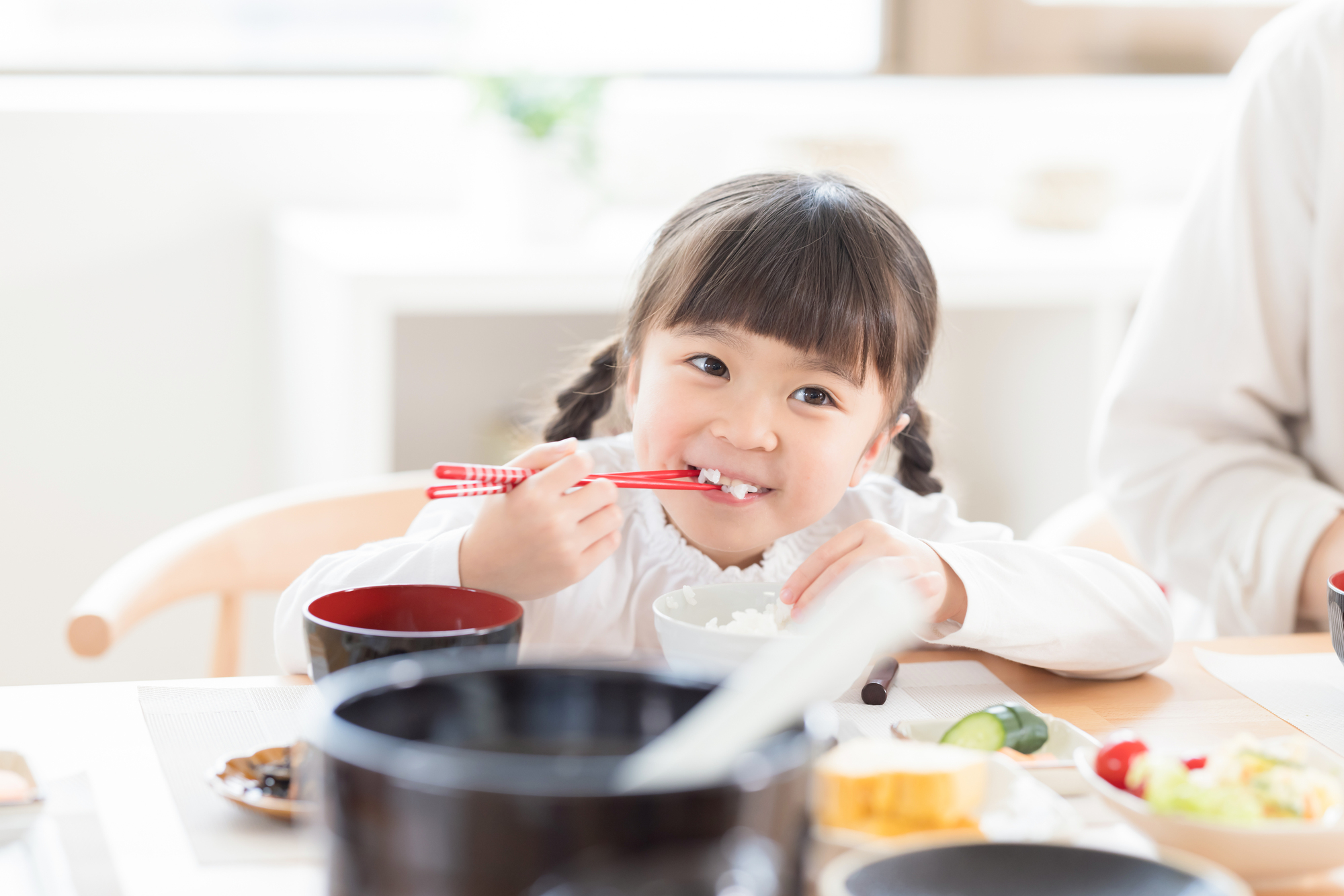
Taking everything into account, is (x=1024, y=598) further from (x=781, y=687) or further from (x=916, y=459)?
(x=781, y=687)

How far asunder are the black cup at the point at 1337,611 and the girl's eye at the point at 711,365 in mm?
456

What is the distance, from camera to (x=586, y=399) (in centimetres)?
132

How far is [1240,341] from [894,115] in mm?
1421

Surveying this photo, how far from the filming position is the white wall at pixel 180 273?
2.28 meters

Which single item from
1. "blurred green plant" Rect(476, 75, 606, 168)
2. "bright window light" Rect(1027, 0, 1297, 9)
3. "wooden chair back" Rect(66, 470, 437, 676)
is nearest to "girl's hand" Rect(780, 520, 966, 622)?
"wooden chair back" Rect(66, 470, 437, 676)

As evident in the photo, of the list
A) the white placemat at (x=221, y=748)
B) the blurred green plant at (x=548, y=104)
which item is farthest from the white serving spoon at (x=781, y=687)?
the blurred green plant at (x=548, y=104)

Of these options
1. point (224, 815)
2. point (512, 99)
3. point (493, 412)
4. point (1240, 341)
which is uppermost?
point (512, 99)

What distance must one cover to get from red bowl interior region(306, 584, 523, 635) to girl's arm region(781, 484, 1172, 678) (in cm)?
22

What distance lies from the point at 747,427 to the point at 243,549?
23.5 inches

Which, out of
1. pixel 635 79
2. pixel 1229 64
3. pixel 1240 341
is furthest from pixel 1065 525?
pixel 1229 64

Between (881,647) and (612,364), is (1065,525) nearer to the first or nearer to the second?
(612,364)

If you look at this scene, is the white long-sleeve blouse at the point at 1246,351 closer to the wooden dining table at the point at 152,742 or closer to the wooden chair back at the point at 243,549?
the wooden dining table at the point at 152,742

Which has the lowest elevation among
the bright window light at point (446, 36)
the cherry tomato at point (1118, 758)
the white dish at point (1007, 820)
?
the white dish at point (1007, 820)

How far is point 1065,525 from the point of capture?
1507mm
